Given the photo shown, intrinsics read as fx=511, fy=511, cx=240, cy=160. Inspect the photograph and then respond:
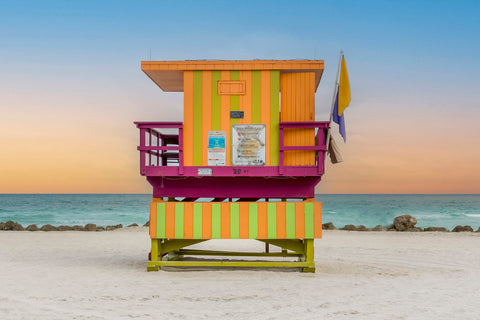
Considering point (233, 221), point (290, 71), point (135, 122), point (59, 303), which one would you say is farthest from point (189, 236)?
point (290, 71)

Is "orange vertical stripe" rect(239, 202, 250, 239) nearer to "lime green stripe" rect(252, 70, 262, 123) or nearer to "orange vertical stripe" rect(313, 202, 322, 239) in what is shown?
"orange vertical stripe" rect(313, 202, 322, 239)

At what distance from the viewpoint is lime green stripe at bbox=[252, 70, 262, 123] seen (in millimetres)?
10961

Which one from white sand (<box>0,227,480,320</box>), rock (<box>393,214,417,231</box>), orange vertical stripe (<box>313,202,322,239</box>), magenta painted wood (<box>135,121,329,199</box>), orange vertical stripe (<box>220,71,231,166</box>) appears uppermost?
orange vertical stripe (<box>220,71,231,166</box>)

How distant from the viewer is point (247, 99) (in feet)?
36.2

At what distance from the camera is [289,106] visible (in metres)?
11.2

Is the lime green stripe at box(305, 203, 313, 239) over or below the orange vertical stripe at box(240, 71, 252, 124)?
below

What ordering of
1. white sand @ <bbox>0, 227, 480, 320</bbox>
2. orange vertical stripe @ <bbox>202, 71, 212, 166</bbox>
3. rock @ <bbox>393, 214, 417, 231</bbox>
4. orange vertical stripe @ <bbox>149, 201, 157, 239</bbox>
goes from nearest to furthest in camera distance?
white sand @ <bbox>0, 227, 480, 320</bbox>, orange vertical stripe @ <bbox>202, 71, 212, 166</bbox>, orange vertical stripe @ <bbox>149, 201, 157, 239</bbox>, rock @ <bbox>393, 214, 417, 231</bbox>

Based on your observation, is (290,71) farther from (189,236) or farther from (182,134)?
(189,236)

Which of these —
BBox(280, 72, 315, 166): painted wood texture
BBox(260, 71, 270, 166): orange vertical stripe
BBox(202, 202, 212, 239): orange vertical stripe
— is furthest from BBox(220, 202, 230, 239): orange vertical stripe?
BBox(280, 72, 315, 166): painted wood texture

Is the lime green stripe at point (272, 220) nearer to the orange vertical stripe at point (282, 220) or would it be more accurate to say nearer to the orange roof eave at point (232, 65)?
the orange vertical stripe at point (282, 220)

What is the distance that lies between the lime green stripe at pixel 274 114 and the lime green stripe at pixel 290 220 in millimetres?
967

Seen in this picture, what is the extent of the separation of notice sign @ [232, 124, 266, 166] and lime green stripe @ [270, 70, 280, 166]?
0.18m

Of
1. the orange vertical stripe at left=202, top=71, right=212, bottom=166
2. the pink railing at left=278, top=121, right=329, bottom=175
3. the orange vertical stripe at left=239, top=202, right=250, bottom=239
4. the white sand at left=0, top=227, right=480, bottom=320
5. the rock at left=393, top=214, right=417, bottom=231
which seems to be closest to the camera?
the white sand at left=0, top=227, right=480, bottom=320

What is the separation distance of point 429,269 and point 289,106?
17.5 feet
